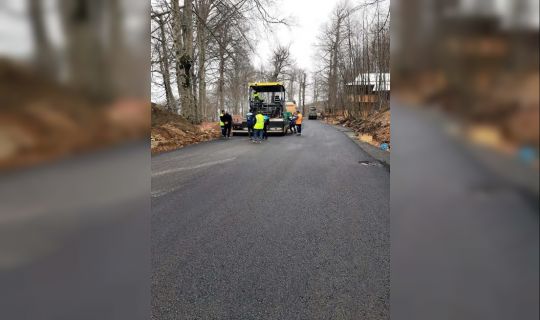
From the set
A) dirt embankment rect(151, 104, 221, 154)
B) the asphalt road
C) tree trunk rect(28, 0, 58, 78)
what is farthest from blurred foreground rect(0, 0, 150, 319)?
dirt embankment rect(151, 104, 221, 154)

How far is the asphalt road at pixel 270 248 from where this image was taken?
7.54ft

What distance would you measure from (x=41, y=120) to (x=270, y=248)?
113 inches

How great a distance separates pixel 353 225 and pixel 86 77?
11.9ft

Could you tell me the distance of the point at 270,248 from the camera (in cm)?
325

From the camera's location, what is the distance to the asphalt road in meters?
2.30

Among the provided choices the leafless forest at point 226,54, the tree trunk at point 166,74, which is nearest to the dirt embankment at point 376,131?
the leafless forest at point 226,54

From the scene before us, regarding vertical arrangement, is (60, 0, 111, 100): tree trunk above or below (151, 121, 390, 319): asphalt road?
above

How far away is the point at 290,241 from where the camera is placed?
3434mm

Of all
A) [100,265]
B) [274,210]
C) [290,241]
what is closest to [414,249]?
[100,265]

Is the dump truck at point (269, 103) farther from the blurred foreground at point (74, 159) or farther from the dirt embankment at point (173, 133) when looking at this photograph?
the blurred foreground at point (74, 159)

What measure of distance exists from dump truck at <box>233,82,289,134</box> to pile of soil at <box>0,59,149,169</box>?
17907mm

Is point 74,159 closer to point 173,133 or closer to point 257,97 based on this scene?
point 173,133

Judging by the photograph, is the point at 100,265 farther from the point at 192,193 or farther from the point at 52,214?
the point at 192,193

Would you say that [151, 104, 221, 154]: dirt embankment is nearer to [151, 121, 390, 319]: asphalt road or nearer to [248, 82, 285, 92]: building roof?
[248, 82, 285, 92]: building roof
